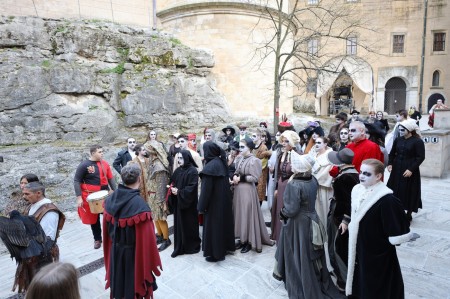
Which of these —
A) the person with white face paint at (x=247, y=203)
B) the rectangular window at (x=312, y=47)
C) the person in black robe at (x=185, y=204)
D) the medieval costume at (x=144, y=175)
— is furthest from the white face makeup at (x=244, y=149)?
the rectangular window at (x=312, y=47)

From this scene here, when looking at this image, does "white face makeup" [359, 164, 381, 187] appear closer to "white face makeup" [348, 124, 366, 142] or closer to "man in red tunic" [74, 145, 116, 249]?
"white face makeup" [348, 124, 366, 142]

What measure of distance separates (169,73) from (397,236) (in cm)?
1062

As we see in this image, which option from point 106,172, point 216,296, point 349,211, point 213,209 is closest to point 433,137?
point 349,211

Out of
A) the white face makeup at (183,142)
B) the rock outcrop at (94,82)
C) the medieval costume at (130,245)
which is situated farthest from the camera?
the rock outcrop at (94,82)

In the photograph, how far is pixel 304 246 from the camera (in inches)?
134

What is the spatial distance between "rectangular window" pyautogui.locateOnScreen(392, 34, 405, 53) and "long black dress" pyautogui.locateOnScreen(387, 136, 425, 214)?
89.5 ft

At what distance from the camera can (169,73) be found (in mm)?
11750

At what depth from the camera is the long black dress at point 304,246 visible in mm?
3375

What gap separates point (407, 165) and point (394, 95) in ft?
91.1

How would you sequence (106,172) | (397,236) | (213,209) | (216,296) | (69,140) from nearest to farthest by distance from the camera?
(397,236), (216,296), (213,209), (106,172), (69,140)

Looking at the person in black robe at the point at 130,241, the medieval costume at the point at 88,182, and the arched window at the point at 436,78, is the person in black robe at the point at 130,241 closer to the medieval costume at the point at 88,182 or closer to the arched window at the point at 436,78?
the medieval costume at the point at 88,182

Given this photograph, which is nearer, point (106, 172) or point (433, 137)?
point (106, 172)

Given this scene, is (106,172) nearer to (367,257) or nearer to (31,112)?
(367,257)

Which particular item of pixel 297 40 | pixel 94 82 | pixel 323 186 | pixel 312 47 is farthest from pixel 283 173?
pixel 312 47
